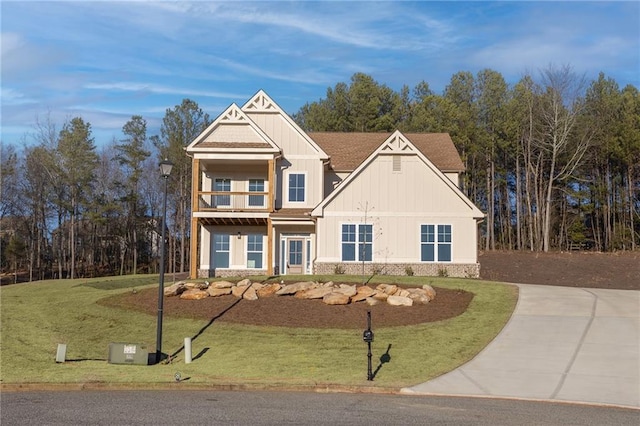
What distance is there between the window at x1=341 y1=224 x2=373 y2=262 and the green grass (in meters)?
5.79

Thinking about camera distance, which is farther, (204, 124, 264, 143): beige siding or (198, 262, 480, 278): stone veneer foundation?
(204, 124, 264, 143): beige siding

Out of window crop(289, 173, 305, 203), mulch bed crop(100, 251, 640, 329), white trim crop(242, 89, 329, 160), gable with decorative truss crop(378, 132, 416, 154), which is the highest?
white trim crop(242, 89, 329, 160)

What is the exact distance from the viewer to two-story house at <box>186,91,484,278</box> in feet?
93.5

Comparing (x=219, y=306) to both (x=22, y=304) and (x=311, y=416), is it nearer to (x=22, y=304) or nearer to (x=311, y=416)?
(x=22, y=304)

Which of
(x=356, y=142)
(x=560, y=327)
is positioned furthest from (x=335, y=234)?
(x=560, y=327)

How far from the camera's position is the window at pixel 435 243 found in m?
A: 28.4

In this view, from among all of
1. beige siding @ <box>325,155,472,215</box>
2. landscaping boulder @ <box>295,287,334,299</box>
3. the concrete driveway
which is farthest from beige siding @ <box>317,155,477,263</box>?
the concrete driveway

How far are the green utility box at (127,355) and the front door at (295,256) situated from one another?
15.2 meters

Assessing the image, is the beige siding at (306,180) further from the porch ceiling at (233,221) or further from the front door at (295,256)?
the front door at (295,256)

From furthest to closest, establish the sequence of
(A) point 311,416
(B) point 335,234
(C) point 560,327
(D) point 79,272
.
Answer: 1. (D) point 79,272
2. (B) point 335,234
3. (C) point 560,327
4. (A) point 311,416

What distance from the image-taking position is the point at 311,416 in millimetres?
10234

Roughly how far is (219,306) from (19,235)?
39.2m

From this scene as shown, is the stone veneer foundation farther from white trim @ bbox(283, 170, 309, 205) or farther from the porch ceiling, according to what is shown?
white trim @ bbox(283, 170, 309, 205)

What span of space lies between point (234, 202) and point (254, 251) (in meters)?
2.58
